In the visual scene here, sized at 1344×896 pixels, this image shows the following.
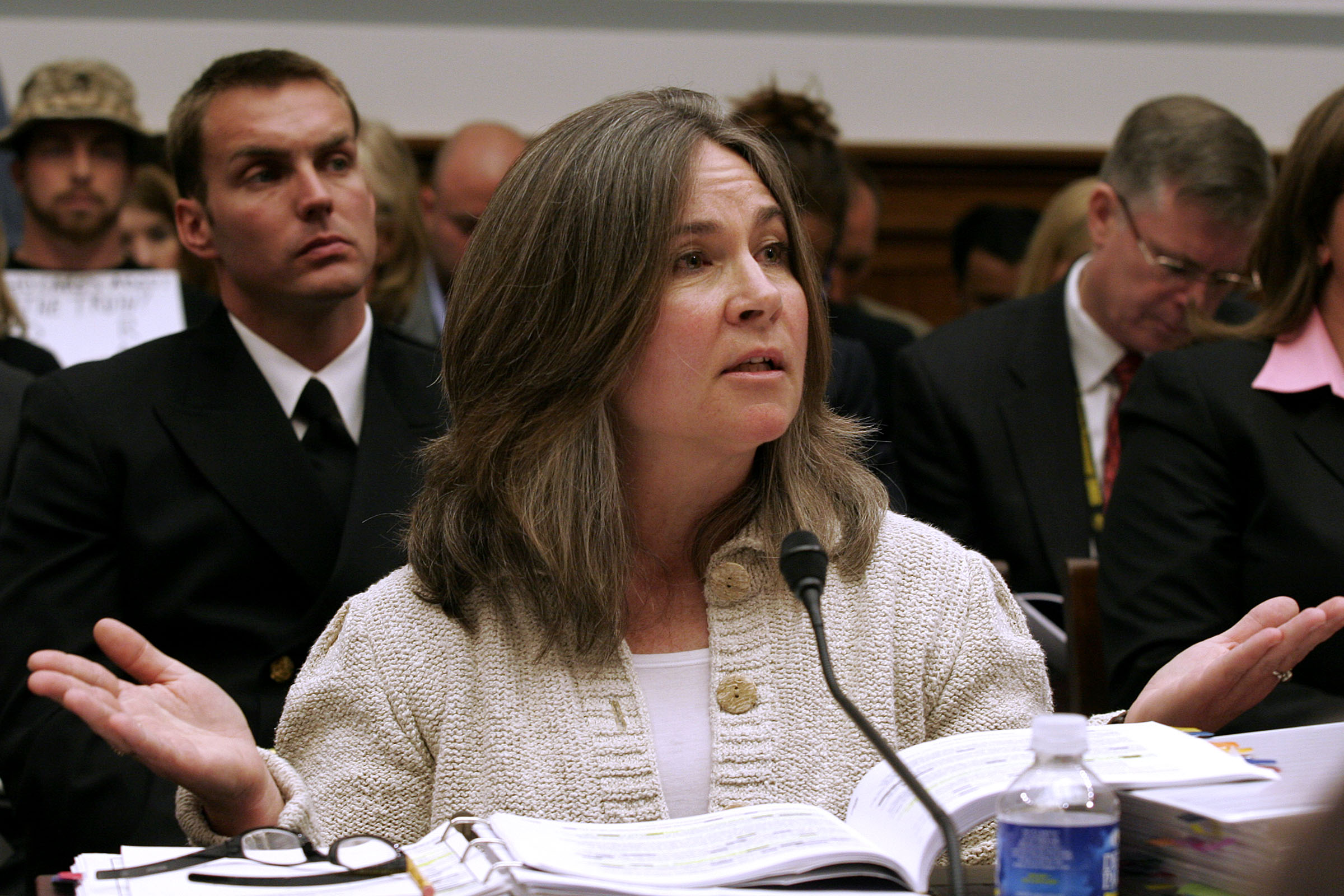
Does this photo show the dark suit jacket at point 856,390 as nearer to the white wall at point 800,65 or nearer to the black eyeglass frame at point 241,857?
the black eyeglass frame at point 241,857

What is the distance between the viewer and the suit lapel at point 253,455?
93.3 inches

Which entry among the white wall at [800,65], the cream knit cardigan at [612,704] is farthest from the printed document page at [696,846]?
the white wall at [800,65]

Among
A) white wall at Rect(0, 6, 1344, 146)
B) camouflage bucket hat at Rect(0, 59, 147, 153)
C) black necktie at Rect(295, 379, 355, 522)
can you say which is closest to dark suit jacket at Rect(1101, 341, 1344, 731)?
black necktie at Rect(295, 379, 355, 522)

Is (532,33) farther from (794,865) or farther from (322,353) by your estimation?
(794,865)

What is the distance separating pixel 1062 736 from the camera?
42.8 inches

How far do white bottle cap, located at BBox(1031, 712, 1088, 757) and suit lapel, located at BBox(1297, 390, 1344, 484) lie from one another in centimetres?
139

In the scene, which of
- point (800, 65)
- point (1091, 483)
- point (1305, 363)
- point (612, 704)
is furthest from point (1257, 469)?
point (800, 65)

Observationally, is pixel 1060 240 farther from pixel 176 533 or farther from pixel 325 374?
pixel 176 533

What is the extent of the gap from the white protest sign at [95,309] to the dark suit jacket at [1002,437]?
1687 mm

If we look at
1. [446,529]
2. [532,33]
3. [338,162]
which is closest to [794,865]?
[446,529]

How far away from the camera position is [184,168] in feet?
8.91

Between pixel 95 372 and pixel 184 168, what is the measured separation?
0.48 m

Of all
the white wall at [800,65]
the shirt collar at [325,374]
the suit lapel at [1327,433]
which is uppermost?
the white wall at [800,65]

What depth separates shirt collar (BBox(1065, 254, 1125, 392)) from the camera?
3.26m
